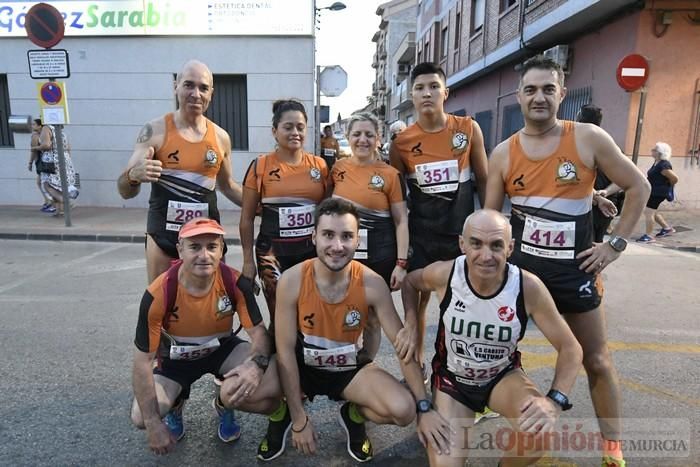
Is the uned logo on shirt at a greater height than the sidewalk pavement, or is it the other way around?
the uned logo on shirt

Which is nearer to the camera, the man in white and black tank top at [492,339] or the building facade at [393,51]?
the man in white and black tank top at [492,339]

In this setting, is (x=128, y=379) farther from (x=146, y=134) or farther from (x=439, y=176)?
(x=439, y=176)

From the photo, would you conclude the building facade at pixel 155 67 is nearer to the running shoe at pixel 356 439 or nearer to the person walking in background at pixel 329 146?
the person walking in background at pixel 329 146

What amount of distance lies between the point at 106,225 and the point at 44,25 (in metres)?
3.49

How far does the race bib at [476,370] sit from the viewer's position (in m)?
2.35

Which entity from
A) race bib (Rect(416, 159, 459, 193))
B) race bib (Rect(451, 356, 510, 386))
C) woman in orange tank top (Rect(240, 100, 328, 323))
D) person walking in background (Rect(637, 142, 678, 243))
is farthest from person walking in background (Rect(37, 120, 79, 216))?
person walking in background (Rect(637, 142, 678, 243))

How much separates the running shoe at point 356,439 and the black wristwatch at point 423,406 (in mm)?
415

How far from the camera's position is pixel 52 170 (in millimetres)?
9508

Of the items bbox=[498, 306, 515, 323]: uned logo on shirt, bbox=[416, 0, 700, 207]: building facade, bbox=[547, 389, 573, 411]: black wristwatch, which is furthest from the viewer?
bbox=[416, 0, 700, 207]: building facade

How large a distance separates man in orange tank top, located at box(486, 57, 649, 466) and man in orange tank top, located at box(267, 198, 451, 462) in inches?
33.6

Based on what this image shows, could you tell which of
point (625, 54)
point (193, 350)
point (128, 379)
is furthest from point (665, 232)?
point (128, 379)

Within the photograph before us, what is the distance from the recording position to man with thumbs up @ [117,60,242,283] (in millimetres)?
2982

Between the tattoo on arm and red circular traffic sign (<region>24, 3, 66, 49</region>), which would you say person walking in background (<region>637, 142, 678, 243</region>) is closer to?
the tattoo on arm

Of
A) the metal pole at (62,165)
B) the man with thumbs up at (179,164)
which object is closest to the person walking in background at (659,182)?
the man with thumbs up at (179,164)
